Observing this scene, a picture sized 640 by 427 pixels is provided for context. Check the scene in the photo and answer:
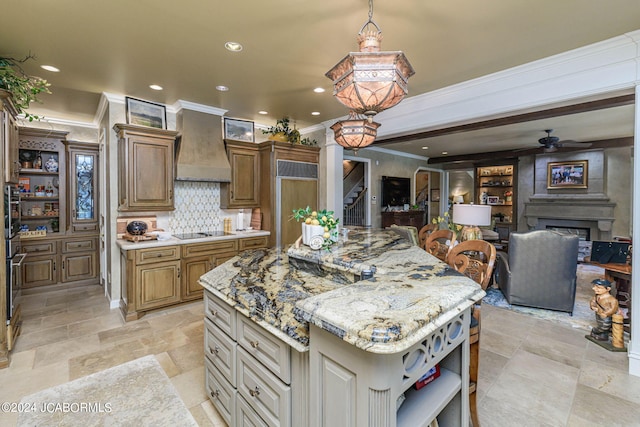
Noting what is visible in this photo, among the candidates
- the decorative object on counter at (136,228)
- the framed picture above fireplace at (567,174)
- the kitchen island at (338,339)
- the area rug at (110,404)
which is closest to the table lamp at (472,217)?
the kitchen island at (338,339)

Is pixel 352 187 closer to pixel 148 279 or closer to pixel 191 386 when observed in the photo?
pixel 148 279

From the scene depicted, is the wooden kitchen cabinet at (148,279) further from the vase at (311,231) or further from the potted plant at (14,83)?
the vase at (311,231)

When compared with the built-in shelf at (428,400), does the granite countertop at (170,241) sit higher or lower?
higher

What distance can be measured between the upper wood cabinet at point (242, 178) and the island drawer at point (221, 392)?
3035 mm

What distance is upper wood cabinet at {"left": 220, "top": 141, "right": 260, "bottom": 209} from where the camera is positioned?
4.65 metres

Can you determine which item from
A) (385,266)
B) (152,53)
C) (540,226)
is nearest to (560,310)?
(385,266)

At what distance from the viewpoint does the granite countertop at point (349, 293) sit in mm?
940

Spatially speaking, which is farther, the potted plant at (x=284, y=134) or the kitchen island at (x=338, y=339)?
the potted plant at (x=284, y=134)

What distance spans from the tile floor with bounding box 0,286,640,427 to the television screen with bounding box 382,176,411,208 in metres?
4.14

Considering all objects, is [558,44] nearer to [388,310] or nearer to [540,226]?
[388,310]

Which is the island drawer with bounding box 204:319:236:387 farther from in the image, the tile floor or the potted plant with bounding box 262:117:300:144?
the potted plant with bounding box 262:117:300:144

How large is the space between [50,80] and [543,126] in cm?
736

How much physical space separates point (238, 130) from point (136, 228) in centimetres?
220

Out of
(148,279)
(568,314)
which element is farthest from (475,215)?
(148,279)
